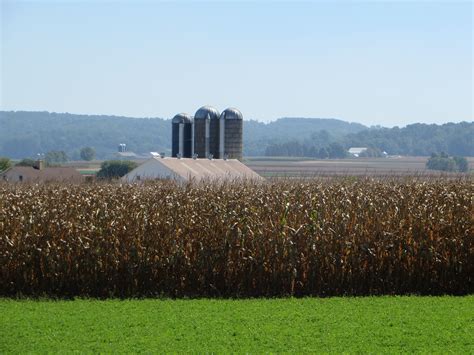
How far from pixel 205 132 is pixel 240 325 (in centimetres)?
4819

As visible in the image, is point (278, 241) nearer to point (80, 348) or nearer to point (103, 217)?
point (103, 217)

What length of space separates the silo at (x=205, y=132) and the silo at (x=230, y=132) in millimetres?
428

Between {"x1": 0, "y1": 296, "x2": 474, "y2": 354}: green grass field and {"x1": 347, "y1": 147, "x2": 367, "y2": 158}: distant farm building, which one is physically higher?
{"x1": 347, "y1": 147, "x2": 367, "y2": 158}: distant farm building

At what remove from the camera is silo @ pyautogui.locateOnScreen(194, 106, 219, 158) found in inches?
2488

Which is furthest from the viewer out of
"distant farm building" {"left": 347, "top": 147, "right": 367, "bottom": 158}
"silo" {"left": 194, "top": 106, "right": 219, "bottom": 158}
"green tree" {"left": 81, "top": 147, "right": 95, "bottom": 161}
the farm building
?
"green tree" {"left": 81, "top": 147, "right": 95, "bottom": 161}

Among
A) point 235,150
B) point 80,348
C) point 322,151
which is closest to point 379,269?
point 80,348

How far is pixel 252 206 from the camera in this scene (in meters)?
22.0

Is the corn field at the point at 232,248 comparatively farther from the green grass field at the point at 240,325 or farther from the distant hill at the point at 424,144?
the distant hill at the point at 424,144

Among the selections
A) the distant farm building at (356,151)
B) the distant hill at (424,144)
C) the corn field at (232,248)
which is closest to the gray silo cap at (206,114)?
the corn field at (232,248)

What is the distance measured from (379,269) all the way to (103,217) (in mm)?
6030

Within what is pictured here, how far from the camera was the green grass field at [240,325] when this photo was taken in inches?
554

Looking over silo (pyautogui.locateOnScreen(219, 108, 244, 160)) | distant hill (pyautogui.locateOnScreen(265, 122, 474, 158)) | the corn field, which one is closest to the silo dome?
silo (pyautogui.locateOnScreen(219, 108, 244, 160))

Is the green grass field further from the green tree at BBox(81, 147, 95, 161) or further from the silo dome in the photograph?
the green tree at BBox(81, 147, 95, 161)

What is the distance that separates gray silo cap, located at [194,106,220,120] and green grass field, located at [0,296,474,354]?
44.5 metres
